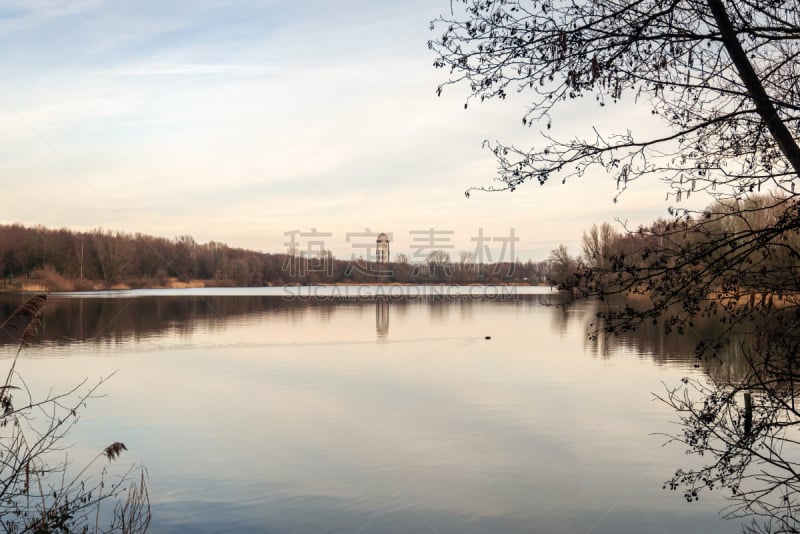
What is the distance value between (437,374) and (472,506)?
1006 cm

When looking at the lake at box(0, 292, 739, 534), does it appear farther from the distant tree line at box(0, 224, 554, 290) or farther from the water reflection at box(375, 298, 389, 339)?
the distant tree line at box(0, 224, 554, 290)

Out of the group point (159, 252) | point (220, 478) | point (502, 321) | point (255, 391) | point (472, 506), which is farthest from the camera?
point (159, 252)

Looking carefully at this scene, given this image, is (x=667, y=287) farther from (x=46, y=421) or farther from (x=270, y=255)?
(x=270, y=255)

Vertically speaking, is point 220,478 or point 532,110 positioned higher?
point 532,110

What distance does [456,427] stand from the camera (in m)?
11.9

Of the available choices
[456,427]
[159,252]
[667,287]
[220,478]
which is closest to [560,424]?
[456,427]

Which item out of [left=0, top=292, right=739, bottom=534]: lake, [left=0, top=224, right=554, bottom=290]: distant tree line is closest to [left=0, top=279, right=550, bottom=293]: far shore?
[left=0, top=224, right=554, bottom=290]: distant tree line

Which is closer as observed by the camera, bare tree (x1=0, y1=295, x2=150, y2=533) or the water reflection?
bare tree (x1=0, y1=295, x2=150, y2=533)

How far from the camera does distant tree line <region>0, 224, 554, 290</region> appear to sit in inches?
2948

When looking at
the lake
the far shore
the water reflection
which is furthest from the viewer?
the far shore

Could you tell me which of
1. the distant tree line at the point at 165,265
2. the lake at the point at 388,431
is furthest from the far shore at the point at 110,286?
the lake at the point at 388,431

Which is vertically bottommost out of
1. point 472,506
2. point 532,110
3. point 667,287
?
point 472,506

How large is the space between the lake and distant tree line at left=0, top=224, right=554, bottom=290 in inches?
2227

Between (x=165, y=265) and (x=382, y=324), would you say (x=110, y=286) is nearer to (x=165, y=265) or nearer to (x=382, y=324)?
(x=165, y=265)
